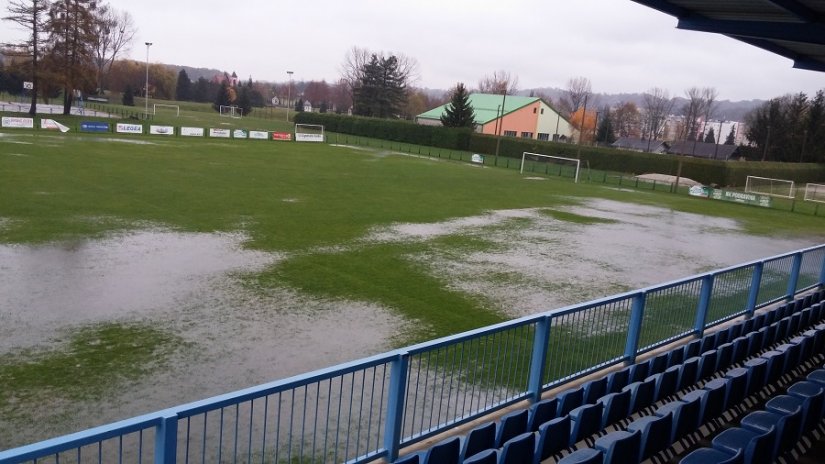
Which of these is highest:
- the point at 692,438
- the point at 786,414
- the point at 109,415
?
the point at 786,414

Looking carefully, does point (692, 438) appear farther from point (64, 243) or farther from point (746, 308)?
point (64, 243)

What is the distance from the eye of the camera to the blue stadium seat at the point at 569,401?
662cm

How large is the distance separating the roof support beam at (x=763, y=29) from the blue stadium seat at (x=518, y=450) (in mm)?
A: 10319

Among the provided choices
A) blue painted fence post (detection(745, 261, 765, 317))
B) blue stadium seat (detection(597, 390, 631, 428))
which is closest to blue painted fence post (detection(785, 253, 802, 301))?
blue painted fence post (detection(745, 261, 765, 317))

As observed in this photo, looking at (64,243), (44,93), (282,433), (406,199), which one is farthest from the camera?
(44,93)

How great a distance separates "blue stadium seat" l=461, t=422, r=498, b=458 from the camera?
17.9ft

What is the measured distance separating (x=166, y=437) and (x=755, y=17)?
A: 1268 cm

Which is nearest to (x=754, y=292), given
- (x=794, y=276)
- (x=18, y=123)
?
(x=794, y=276)

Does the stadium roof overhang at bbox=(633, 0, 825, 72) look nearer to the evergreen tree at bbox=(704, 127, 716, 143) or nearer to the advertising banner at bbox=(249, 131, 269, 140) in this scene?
the advertising banner at bbox=(249, 131, 269, 140)

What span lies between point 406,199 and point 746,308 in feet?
61.1

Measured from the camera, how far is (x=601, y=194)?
39.4 metres

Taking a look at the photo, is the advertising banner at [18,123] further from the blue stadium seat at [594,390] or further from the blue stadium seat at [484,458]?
the blue stadium seat at [484,458]

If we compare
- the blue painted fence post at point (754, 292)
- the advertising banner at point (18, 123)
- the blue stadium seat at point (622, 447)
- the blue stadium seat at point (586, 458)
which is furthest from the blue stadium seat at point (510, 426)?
the advertising banner at point (18, 123)

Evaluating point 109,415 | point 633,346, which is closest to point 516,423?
point 633,346
